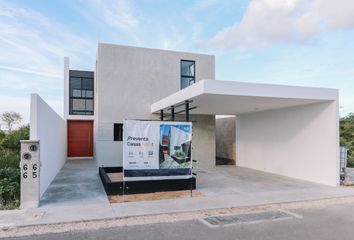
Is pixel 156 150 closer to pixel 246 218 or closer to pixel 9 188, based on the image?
pixel 246 218

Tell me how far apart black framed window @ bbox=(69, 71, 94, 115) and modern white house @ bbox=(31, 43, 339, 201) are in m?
8.39

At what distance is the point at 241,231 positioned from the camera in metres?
4.83

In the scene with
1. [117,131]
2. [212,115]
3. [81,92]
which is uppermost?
[81,92]

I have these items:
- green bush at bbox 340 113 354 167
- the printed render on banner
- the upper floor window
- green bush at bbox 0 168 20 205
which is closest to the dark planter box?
the printed render on banner

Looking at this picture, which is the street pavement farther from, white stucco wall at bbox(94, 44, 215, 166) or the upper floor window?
the upper floor window

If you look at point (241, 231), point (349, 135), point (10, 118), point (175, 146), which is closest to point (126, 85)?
point (175, 146)

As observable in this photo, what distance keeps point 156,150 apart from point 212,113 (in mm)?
5980

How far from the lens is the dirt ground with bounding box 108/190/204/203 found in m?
6.88

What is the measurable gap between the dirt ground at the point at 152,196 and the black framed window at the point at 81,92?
1508cm

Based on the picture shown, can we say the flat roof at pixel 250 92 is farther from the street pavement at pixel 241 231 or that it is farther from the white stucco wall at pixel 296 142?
the street pavement at pixel 241 231

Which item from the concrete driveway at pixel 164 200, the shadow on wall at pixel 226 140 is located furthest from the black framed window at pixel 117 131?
the shadow on wall at pixel 226 140

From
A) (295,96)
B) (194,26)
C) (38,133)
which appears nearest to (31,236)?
(38,133)

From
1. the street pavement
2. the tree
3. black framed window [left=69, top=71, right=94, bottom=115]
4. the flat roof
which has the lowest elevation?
the street pavement

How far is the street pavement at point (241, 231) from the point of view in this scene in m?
4.52
